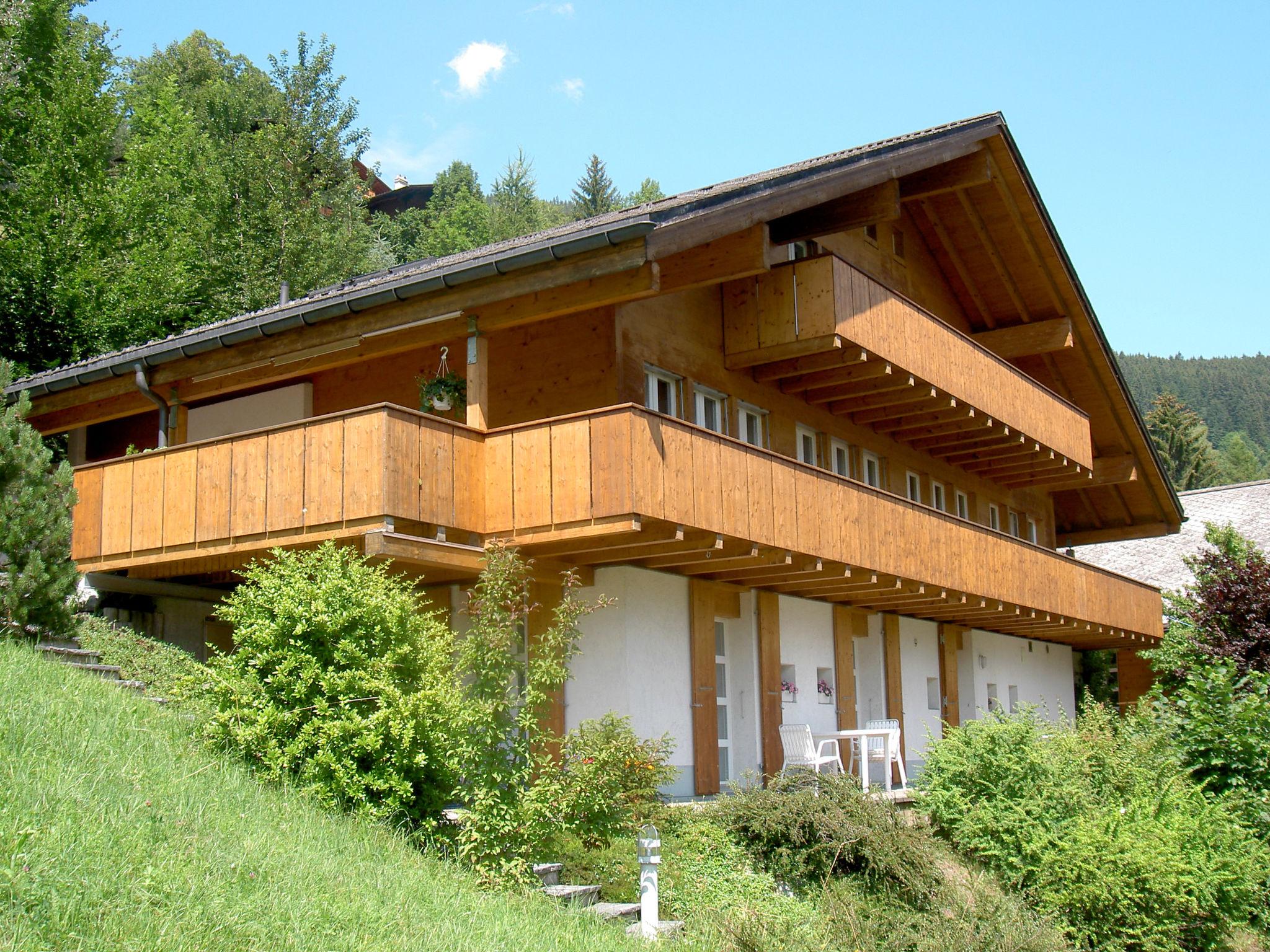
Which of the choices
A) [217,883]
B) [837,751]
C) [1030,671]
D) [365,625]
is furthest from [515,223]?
[217,883]

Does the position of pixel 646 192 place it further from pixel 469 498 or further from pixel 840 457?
pixel 469 498

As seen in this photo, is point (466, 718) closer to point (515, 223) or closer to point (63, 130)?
point (63, 130)

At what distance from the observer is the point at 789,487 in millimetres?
15961

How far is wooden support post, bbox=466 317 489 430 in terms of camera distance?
1405 centimetres

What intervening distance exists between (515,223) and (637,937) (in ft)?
168

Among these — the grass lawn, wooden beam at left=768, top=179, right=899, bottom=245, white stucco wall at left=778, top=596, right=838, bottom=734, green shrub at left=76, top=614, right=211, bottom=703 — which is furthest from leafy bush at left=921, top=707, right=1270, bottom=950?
green shrub at left=76, top=614, right=211, bottom=703

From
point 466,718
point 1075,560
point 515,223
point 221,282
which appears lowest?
point 466,718

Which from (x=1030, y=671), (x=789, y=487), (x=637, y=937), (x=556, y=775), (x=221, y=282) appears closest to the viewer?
(x=637, y=937)

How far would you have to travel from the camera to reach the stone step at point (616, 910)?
10.3m

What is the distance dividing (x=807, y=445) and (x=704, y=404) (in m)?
3.08

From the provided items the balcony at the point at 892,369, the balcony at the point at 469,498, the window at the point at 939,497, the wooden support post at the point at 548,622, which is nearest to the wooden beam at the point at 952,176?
the balcony at the point at 892,369

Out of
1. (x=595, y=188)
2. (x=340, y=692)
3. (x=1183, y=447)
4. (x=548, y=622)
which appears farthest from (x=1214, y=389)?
(x=340, y=692)

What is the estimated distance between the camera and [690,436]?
14.1 metres

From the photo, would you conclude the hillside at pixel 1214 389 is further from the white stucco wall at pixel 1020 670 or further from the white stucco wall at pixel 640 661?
the white stucco wall at pixel 640 661
